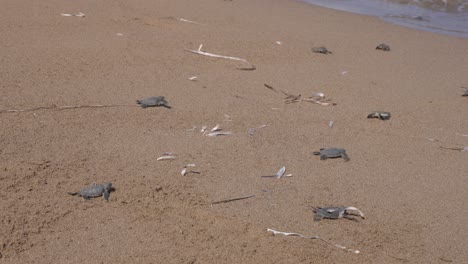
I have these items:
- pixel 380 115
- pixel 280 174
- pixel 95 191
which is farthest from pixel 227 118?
pixel 95 191

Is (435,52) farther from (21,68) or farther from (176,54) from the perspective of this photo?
(21,68)

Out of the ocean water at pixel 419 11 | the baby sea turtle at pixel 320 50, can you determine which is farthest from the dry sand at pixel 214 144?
the ocean water at pixel 419 11

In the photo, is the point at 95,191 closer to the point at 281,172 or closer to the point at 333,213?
the point at 281,172

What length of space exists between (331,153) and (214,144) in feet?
2.90

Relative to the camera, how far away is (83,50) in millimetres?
6938

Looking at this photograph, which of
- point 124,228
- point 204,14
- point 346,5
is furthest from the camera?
point 346,5

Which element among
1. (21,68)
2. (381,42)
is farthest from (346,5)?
(21,68)

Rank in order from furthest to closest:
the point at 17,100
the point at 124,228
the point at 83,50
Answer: the point at 83,50 < the point at 17,100 < the point at 124,228

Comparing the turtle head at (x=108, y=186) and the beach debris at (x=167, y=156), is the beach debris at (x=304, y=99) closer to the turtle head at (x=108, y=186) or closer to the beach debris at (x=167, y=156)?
the beach debris at (x=167, y=156)

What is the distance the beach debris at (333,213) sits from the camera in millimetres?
4043

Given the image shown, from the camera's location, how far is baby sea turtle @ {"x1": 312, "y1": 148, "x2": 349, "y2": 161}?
4.91 metres

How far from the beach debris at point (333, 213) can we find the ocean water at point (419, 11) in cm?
696

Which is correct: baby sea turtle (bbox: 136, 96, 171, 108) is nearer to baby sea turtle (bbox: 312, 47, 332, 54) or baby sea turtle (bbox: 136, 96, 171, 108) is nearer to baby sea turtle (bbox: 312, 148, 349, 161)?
baby sea turtle (bbox: 312, 148, 349, 161)

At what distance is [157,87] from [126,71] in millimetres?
502
